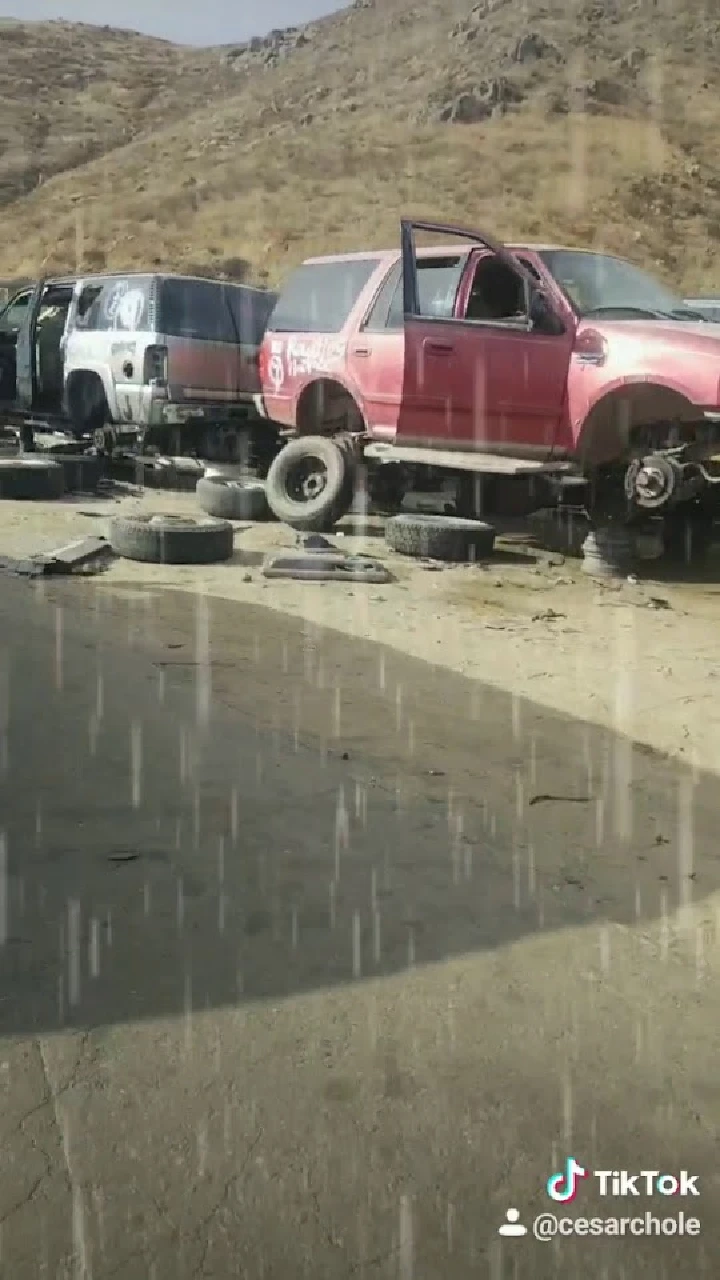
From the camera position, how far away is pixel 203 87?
2815 inches

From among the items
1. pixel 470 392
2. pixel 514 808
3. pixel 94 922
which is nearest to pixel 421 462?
pixel 470 392

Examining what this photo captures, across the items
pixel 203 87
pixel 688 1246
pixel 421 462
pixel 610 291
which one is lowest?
pixel 688 1246

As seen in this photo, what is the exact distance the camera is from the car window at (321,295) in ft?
34.6

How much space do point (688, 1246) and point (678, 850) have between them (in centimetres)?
190

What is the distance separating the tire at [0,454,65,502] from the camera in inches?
463

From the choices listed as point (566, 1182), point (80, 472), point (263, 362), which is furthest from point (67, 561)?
point (566, 1182)

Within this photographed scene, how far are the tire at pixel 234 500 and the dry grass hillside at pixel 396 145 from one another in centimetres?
2837

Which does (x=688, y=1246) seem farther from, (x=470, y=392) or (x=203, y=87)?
(x=203, y=87)

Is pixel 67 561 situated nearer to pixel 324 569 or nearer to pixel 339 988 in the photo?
pixel 324 569

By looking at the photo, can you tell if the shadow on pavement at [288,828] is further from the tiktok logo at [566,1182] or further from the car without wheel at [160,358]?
the car without wheel at [160,358]

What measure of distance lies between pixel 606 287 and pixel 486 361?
1.02 m

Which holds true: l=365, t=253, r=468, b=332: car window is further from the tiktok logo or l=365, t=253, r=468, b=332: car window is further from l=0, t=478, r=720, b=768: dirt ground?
the tiktok logo

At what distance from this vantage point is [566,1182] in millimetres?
2482

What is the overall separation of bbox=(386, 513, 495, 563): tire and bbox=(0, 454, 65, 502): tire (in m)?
3.79
